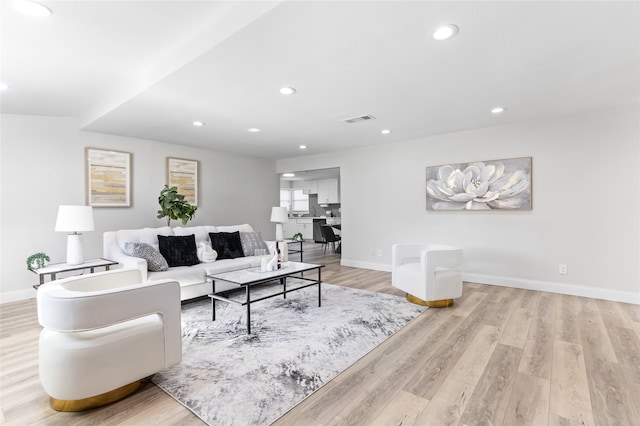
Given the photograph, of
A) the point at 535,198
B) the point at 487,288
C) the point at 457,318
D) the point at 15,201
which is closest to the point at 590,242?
the point at 535,198

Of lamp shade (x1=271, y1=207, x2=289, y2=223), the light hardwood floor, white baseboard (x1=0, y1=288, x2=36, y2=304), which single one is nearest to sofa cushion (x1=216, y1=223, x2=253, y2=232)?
lamp shade (x1=271, y1=207, x2=289, y2=223)

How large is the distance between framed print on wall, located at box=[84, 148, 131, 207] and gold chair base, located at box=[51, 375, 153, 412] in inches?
134

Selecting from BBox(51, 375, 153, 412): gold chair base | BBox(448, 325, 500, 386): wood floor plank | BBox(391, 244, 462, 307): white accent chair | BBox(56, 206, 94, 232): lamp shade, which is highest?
BBox(56, 206, 94, 232): lamp shade

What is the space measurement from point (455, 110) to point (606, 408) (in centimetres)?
306

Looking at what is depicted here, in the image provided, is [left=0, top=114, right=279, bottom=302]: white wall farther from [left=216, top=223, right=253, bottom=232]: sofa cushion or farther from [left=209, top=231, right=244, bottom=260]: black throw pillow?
[left=209, top=231, right=244, bottom=260]: black throw pillow

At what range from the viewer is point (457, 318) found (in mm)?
3143

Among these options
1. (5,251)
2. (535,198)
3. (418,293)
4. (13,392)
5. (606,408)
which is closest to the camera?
(606,408)

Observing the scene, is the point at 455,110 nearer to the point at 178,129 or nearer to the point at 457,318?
the point at 457,318

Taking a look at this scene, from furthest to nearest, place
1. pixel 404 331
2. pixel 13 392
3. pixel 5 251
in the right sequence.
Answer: pixel 5 251
pixel 404 331
pixel 13 392

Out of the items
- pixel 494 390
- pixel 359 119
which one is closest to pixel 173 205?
pixel 359 119

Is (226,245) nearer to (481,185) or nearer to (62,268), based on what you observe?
(62,268)

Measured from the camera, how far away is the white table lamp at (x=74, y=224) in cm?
331

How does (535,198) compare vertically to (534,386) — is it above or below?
above

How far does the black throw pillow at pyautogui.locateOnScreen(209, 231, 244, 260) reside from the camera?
442 centimetres
